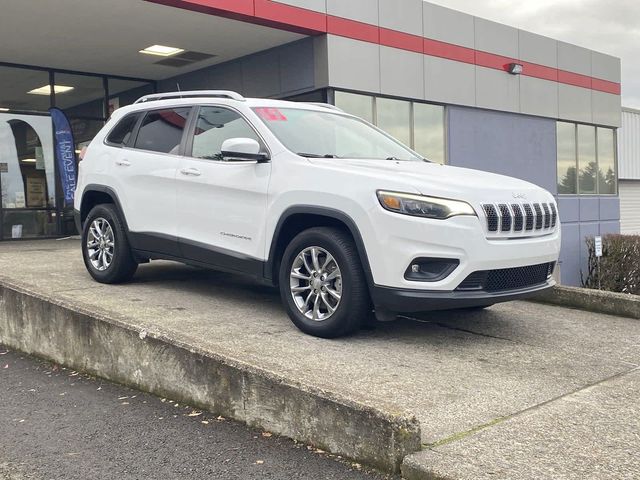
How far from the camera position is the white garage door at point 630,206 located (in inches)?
1030

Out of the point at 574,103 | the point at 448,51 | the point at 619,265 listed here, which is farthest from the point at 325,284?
the point at 574,103

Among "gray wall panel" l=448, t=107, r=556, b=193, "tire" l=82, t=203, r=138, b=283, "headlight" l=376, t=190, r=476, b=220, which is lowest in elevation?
"tire" l=82, t=203, r=138, b=283

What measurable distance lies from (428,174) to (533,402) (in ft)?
6.20

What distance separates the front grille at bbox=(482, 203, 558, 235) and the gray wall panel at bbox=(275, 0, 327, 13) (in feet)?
25.4

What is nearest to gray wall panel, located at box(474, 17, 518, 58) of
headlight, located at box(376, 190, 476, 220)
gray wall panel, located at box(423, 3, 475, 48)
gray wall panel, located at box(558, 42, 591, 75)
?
gray wall panel, located at box(423, 3, 475, 48)

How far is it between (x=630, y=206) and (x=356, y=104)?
59.4 ft

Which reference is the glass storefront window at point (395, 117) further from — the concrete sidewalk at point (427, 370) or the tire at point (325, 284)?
the tire at point (325, 284)

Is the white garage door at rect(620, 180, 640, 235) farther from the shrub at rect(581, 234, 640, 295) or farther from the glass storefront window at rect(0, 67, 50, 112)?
the glass storefront window at rect(0, 67, 50, 112)

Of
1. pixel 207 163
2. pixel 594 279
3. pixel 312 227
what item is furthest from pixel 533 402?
pixel 594 279

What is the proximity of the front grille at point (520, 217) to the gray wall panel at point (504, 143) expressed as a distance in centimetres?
Result: 1004

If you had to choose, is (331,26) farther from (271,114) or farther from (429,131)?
(271,114)

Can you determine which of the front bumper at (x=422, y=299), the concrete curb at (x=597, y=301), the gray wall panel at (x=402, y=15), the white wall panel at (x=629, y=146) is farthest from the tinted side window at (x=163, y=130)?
the white wall panel at (x=629, y=146)

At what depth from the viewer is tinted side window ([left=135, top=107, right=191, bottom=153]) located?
6.38 metres

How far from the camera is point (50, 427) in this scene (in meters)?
4.14
